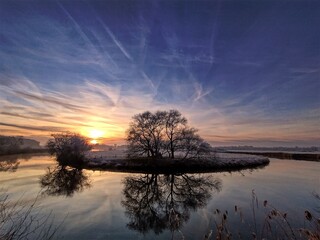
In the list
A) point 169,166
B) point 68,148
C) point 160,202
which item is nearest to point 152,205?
point 160,202

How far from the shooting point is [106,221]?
57.4 ft

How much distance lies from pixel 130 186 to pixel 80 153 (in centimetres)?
3657

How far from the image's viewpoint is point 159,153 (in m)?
57.3

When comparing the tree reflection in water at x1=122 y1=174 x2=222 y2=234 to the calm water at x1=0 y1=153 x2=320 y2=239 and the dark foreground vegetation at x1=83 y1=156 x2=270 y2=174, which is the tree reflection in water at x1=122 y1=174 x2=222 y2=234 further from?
the dark foreground vegetation at x1=83 y1=156 x2=270 y2=174

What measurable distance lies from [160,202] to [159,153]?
3345cm

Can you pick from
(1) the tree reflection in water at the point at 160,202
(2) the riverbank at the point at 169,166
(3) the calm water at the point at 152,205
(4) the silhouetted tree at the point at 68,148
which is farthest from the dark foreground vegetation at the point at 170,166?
(3) the calm water at the point at 152,205

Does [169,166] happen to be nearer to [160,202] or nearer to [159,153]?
[159,153]

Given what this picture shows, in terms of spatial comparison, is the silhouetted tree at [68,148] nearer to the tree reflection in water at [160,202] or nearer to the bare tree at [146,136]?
the bare tree at [146,136]

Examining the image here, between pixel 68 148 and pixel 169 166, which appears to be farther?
pixel 68 148

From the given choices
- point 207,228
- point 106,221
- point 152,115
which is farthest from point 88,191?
point 152,115

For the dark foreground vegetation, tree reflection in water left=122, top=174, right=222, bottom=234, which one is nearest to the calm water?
A: tree reflection in water left=122, top=174, right=222, bottom=234

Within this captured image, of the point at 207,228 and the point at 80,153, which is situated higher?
the point at 80,153

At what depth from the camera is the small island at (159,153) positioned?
51.6m

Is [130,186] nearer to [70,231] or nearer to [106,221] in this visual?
[106,221]
